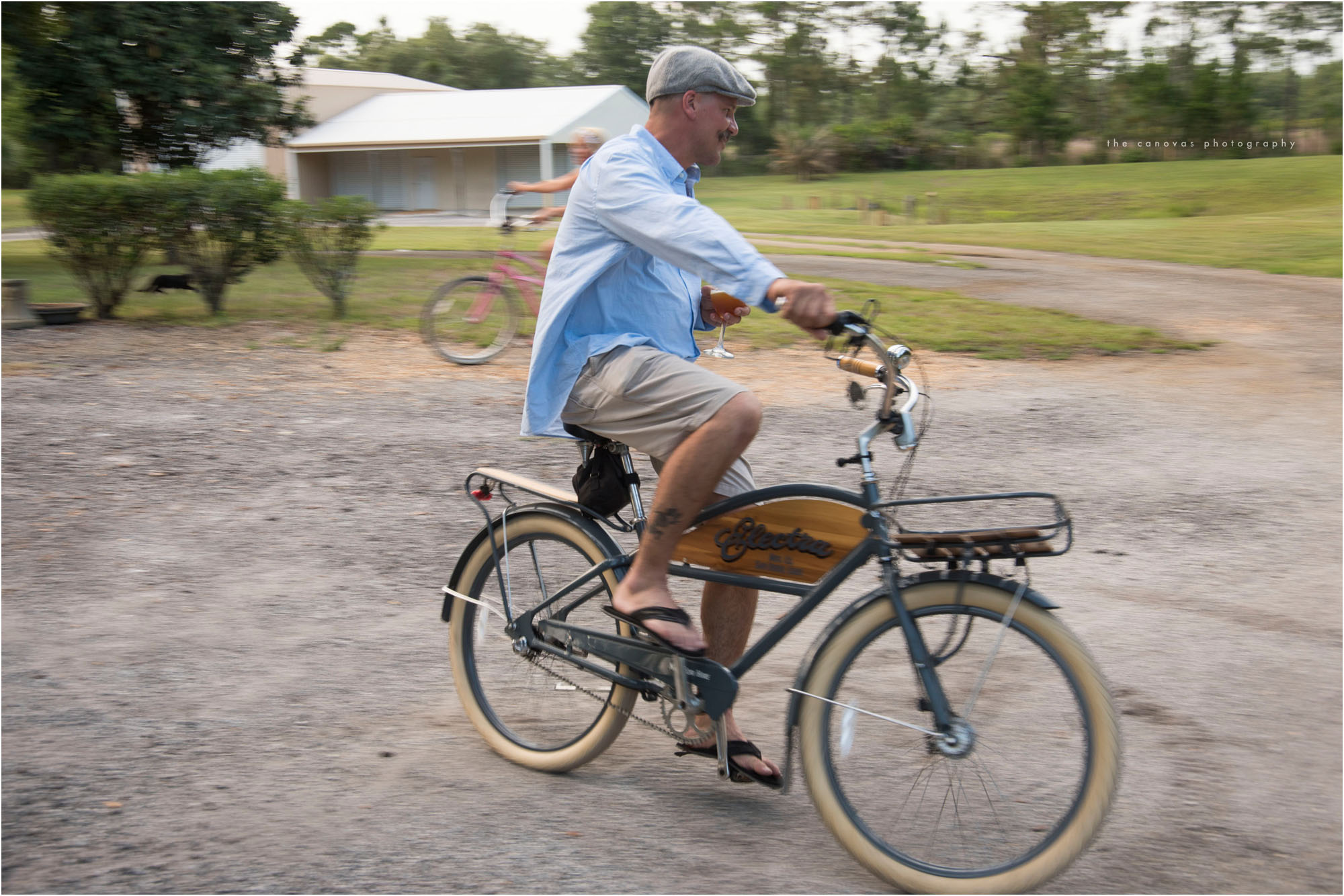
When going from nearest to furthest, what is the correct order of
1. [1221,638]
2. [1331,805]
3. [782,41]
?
[1331,805]
[1221,638]
[782,41]

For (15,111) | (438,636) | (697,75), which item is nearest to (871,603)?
(697,75)

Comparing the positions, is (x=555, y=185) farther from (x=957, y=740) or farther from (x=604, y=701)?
(x=957, y=740)

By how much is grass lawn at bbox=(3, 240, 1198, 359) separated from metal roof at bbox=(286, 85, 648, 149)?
23.6m

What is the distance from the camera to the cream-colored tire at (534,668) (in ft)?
11.2

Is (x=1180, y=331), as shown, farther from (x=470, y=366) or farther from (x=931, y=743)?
(x=931, y=743)

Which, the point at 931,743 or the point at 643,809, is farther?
the point at 643,809

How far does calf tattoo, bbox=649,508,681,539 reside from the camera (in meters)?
3.00

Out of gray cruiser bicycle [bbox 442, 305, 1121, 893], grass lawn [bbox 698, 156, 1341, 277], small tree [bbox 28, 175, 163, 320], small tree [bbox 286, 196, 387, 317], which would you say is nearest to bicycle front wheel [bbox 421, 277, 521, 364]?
small tree [bbox 286, 196, 387, 317]

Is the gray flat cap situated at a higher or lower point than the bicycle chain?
higher

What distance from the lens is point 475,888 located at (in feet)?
9.23

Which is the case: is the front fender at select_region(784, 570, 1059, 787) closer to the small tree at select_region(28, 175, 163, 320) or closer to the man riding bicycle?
the man riding bicycle

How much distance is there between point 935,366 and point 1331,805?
7008 mm

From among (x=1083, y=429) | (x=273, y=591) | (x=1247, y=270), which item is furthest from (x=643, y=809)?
(x=1247, y=270)

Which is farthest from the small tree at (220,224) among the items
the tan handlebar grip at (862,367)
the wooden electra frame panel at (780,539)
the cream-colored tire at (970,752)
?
the cream-colored tire at (970,752)
